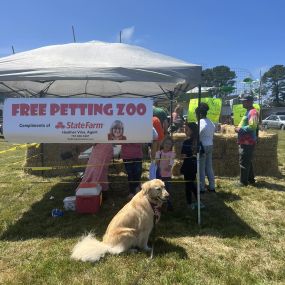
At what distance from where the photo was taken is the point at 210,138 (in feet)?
24.3

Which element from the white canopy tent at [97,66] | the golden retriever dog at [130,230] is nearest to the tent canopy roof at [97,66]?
the white canopy tent at [97,66]

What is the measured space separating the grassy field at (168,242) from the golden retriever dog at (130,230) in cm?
13

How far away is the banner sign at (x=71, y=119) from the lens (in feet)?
18.4

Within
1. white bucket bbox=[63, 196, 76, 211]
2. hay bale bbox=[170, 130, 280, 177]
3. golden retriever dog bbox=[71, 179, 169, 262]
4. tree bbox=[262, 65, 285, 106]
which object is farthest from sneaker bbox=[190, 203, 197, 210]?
tree bbox=[262, 65, 285, 106]

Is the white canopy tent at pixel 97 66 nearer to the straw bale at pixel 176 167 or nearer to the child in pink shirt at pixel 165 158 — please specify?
the child in pink shirt at pixel 165 158

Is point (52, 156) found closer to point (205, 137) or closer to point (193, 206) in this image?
point (205, 137)

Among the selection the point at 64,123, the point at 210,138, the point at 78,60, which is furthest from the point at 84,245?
the point at 210,138

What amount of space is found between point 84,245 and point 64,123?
1991mm

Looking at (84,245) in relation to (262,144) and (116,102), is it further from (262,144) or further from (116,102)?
(262,144)

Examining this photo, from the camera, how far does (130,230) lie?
4.54m

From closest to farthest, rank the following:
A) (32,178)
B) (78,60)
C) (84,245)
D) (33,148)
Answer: (84,245)
(78,60)
(32,178)
(33,148)

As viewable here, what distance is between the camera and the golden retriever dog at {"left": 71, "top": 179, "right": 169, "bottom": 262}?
4441 millimetres

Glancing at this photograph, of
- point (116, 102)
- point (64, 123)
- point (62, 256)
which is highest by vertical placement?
point (116, 102)

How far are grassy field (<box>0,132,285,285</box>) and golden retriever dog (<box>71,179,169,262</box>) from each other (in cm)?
13
